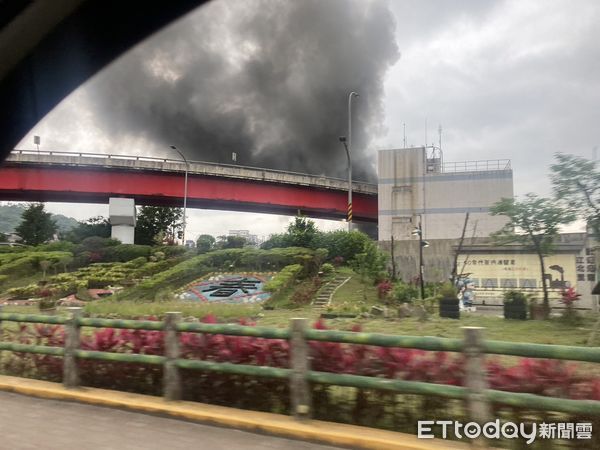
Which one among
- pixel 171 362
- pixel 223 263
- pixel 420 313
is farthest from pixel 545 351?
pixel 223 263

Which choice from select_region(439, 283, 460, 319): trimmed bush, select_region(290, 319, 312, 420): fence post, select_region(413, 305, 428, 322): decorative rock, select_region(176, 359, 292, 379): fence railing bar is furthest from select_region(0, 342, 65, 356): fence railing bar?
select_region(439, 283, 460, 319): trimmed bush

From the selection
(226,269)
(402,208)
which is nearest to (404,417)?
(226,269)

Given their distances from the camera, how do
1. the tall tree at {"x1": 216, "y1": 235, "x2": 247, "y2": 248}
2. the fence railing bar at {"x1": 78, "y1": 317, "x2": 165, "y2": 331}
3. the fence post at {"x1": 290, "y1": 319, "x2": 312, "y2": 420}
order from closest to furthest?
the fence post at {"x1": 290, "y1": 319, "x2": 312, "y2": 420} → the fence railing bar at {"x1": 78, "y1": 317, "x2": 165, "y2": 331} → the tall tree at {"x1": 216, "y1": 235, "x2": 247, "y2": 248}

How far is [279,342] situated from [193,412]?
116 centimetres

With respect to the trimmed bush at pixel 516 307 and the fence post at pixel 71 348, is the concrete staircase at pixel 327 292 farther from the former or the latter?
the fence post at pixel 71 348

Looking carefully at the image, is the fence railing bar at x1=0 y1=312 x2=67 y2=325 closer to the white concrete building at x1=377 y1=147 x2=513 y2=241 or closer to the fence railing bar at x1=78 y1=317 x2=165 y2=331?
the fence railing bar at x1=78 y1=317 x2=165 y2=331

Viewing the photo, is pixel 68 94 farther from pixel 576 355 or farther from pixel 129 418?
pixel 576 355

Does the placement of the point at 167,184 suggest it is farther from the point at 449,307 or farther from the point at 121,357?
the point at 121,357

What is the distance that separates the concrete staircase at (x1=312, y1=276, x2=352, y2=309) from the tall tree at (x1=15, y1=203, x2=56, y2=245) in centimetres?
4076

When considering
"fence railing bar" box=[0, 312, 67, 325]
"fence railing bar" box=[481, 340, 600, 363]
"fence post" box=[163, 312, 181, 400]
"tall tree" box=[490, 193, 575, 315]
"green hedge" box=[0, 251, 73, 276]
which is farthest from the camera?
"green hedge" box=[0, 251, 73, 276]

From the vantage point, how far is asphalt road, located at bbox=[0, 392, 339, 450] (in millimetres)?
4195

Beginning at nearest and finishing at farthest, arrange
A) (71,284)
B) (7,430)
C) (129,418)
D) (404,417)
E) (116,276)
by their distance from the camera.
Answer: (404,417), (7,430), (129,418), (71,284), (116,276)

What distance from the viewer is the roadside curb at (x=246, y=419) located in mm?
4000

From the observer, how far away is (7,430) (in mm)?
4688
